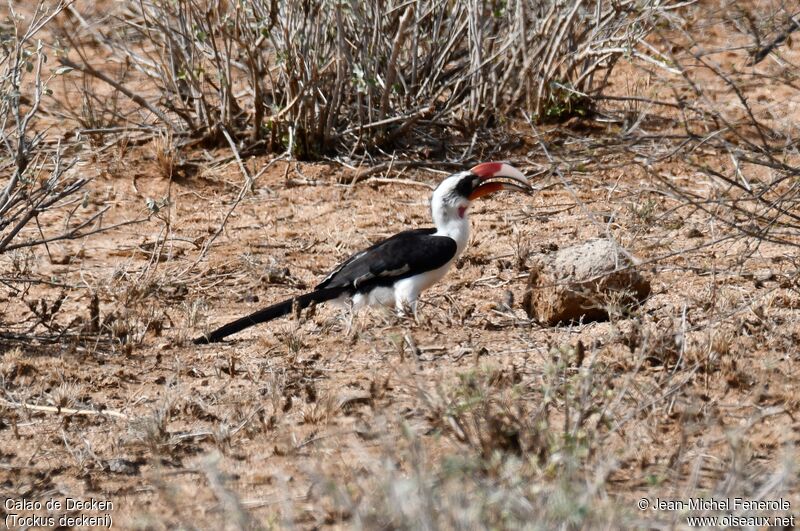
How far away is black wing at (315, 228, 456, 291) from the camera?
553cm

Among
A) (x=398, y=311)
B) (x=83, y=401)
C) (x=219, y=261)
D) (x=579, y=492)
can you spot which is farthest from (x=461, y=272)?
(x=579, y=492)

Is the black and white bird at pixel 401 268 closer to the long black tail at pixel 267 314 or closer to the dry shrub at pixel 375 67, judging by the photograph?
the long black tail at pixel 267 314

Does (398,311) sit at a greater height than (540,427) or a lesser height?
lesser

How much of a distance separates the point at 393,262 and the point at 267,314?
2.26 ft

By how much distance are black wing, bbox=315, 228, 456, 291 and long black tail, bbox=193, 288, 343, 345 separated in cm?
7

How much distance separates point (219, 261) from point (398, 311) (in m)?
1.32

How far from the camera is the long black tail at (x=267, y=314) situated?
5121mm

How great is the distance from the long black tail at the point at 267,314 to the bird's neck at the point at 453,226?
2.11ft

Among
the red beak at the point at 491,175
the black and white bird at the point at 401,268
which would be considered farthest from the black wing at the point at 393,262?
the red beak at the point at 491,175

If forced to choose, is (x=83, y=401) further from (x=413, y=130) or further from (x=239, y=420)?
(x=413, y=130)

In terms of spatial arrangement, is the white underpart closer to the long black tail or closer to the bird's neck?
the bird's neck

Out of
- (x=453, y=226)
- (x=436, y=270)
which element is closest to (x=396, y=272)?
(x=436, y=270)

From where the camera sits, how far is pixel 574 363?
461 cm

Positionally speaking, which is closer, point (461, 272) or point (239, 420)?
point (239, 420)
